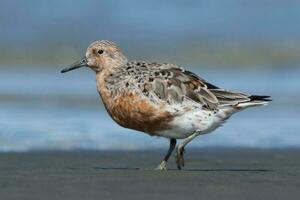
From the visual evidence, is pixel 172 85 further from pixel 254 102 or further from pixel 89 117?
pixel 89 117

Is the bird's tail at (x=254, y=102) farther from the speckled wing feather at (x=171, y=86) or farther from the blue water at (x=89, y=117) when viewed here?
the blue water at (x=89, y=117)

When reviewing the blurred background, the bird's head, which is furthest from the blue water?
the bird's head

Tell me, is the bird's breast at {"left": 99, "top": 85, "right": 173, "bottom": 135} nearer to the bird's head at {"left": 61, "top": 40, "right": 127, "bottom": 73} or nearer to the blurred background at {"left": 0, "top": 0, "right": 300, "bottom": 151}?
the bird's head at {"left": 61, "top": 40, "right": 127, "bottom": 73}

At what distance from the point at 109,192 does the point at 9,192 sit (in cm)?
74

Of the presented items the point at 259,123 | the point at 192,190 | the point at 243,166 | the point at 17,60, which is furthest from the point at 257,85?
the point at 192,190

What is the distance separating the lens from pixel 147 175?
338 inches

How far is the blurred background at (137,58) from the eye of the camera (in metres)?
12.1

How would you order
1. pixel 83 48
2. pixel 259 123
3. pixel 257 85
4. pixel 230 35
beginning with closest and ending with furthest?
pixel 259 123
pixel 257 85
pixel 83 48
pixel 230 35

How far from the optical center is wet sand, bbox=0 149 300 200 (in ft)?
24.4

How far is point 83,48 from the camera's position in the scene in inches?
854

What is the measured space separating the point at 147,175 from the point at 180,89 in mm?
1258

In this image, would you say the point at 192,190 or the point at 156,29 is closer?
the point at 192,190

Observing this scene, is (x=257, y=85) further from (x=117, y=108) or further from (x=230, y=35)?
(x=117, y=108)

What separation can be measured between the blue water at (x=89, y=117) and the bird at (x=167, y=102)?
1731 millimetres
